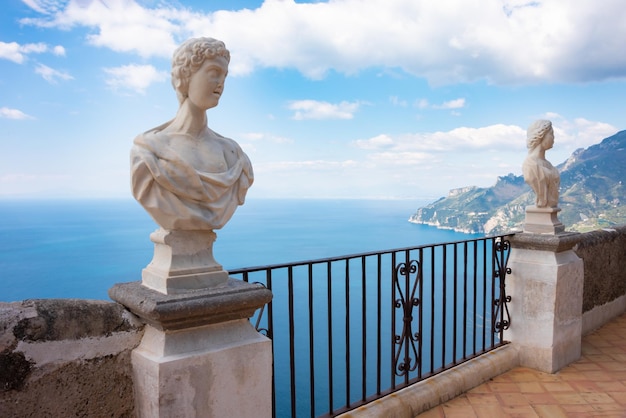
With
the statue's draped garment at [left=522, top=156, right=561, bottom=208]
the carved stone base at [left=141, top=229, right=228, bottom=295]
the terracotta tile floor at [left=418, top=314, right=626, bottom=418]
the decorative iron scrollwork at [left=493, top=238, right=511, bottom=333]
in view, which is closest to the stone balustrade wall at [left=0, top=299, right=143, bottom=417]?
the carved stone base at [left=141, top=229, right=228, bottom=295]

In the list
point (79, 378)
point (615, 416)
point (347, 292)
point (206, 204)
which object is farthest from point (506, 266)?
point (79, 378)

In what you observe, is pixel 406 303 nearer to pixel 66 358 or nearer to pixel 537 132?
pixel 537 132

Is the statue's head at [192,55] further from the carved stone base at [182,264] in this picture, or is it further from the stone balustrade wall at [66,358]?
the stone balustrade wall at [66,358]

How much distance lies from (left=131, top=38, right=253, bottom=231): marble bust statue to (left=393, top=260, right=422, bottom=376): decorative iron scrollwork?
5.31 feet

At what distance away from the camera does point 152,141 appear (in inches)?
60.2

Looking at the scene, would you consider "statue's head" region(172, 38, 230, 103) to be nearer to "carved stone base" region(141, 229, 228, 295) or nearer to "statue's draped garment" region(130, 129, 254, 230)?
"statue's draped garment" region(130, 129, 254, 230)

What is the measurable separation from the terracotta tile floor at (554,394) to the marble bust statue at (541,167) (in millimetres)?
1396

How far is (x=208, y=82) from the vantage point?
5.16 feet

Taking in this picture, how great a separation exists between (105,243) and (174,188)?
14.3 metres

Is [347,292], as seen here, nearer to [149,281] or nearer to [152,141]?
[149,281]

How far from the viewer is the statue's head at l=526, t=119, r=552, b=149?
3.64 metres

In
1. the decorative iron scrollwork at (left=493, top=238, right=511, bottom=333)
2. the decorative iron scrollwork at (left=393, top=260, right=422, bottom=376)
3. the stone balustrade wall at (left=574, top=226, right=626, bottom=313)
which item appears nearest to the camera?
the decorative iron scrollwork at (left=393, top=260, right=422, bottom=376)

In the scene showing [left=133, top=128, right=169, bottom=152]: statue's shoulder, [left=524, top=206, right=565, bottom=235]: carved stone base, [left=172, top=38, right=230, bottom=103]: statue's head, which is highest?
[left=172, top=38, right=230, bottom=103]: statue's head

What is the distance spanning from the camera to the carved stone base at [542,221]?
12.2 feet
